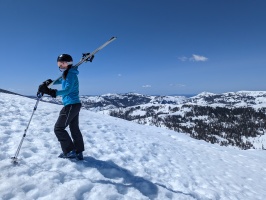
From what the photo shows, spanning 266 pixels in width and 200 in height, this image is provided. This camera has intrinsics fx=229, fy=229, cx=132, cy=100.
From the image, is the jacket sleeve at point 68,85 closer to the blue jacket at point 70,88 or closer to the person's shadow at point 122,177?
the blue jacket at point 70,88

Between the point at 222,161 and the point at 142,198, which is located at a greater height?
the point at 142,198

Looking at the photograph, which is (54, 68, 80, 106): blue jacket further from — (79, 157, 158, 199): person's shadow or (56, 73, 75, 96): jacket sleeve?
(79, 157, 158, 199): person's shadow

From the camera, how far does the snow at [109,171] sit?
6878 millimetres

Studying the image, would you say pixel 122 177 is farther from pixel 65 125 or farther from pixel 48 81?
pixel 48 81

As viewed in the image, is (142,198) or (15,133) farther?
(15,133)

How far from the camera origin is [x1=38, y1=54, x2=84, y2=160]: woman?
8695mm

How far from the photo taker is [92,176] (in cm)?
824

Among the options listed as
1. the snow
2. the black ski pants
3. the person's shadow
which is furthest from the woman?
the person's shadow

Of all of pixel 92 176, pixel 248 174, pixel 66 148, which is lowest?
pixel 248 174

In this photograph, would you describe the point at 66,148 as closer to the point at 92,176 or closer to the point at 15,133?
the point at 92,176

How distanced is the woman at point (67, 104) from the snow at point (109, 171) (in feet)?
1.85

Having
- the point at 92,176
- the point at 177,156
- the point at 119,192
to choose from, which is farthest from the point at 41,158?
the point at 177,156

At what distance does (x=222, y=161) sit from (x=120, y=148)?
8465 millimetres

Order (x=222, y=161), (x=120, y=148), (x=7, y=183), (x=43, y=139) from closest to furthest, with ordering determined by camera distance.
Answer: (x=7, y=183) < (x=43, y=139) < (x=120, y=148) < (x=222, y=161)
